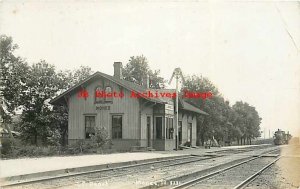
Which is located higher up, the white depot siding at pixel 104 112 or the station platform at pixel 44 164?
the white depot siding at pixel 104 112

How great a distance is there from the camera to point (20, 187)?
9250mm

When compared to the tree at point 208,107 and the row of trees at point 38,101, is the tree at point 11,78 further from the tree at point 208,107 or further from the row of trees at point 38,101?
the tree at point 208,107

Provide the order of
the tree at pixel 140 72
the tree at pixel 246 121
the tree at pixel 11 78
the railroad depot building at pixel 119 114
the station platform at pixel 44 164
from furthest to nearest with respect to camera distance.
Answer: the tree at pixel 246 121
the tree at pixel 140 72
the tree at pixel 11 78
the railroad depot building at pixel 119 114
the station platform at pixel 44 164

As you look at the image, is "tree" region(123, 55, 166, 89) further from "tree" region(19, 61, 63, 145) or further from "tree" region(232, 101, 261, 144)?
"tree" region(19, 61, 63, 145)

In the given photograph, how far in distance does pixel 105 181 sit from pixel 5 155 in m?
8.81

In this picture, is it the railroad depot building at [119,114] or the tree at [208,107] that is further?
the tree at [208,107]

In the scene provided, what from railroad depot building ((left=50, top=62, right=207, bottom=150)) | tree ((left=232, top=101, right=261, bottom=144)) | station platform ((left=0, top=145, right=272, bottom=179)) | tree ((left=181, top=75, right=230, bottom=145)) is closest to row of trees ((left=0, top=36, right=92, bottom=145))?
railroad depot building ((left=50, top=62, right=207, bottom=150))

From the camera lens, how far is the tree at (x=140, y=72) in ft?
174

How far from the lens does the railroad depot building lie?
26109 mm

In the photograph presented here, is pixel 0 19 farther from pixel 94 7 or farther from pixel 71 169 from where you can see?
pixel 71 169

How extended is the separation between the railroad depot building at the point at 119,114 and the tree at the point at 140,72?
24.2 m

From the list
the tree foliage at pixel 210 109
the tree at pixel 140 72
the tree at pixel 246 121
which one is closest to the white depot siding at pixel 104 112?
the tree foliage at pixel 210 109

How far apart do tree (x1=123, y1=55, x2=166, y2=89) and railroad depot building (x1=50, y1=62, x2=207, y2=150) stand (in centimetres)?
2419

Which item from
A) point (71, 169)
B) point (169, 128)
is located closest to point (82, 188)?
point (71, 169)
